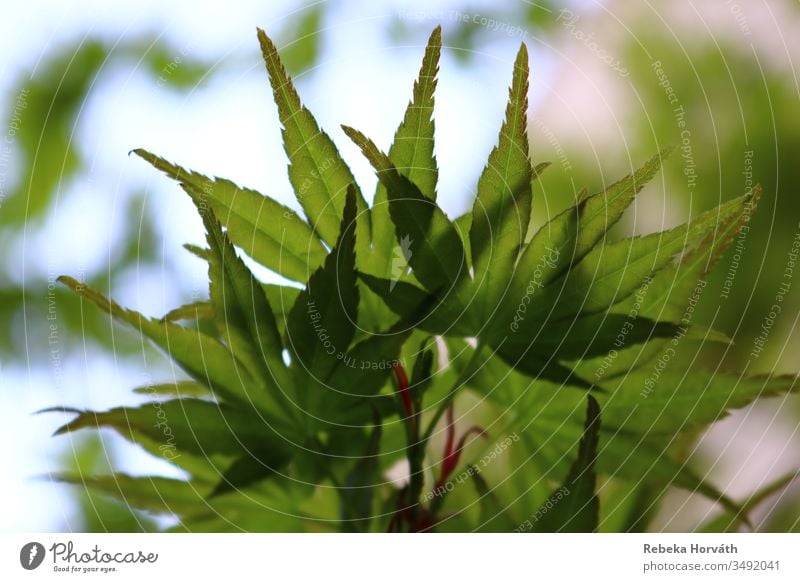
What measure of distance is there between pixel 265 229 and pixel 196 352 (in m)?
0.06

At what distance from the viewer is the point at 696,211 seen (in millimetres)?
558

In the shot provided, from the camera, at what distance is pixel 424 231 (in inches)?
11.4

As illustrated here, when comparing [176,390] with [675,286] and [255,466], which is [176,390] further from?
[675,286]

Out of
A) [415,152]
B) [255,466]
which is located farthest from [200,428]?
[415,152]

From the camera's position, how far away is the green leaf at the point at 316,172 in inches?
11.5

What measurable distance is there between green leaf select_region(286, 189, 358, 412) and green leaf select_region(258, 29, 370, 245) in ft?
0.09

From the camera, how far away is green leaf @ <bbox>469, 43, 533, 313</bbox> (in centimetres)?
28

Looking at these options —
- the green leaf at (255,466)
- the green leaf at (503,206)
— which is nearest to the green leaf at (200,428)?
the green leaf at (255,466)

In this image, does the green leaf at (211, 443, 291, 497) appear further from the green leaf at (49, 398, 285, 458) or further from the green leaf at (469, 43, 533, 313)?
the green leaf at (469, 43, 533, 313)

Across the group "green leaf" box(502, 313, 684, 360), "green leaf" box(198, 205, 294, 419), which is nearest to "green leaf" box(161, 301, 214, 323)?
"green leaf" box(198, 205, 294, 419)

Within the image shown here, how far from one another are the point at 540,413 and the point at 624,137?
368mm

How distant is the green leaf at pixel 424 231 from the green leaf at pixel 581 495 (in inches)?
3.1

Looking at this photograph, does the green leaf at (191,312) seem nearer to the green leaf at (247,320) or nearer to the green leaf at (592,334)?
the green leaf at (247,320)
